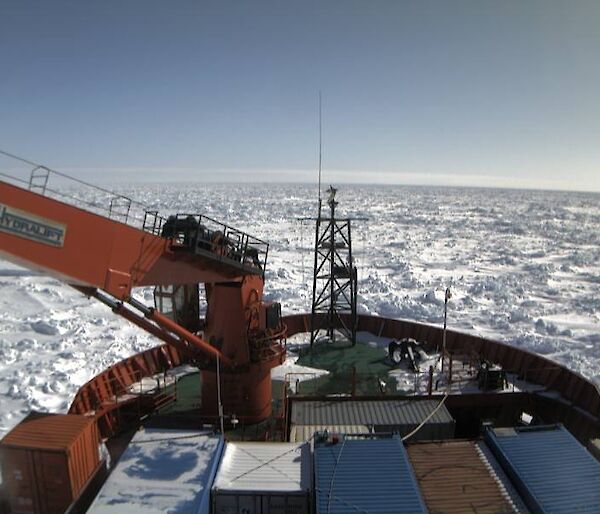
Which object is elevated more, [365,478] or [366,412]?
[365,478]

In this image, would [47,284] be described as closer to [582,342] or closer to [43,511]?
[43,511]

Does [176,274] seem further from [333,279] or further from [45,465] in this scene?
[333,279]

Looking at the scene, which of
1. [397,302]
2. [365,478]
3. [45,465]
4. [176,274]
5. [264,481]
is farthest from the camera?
[397,302]

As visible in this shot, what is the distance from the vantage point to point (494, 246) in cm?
5672

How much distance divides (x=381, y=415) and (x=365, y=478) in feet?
12.6

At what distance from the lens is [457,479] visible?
891 centimetres

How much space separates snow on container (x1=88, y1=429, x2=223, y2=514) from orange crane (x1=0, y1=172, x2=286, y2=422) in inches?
90.1

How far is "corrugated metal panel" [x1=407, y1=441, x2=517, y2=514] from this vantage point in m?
8.22

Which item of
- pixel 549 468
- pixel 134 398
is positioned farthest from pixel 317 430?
pixel 134 398

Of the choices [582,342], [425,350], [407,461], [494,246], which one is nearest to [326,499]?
[407,461]

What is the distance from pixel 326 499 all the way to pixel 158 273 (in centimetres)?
568

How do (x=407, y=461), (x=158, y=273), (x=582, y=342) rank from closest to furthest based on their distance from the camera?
(x=407, y=461) → (x=158, y=273) → (x=582, y=342)

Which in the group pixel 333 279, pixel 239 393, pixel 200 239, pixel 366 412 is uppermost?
pixel 200 239

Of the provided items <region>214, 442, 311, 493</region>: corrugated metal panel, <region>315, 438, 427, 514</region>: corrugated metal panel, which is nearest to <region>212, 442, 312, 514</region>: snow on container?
<region>214, 442, 311, 493</region>: corrugated metal panel
